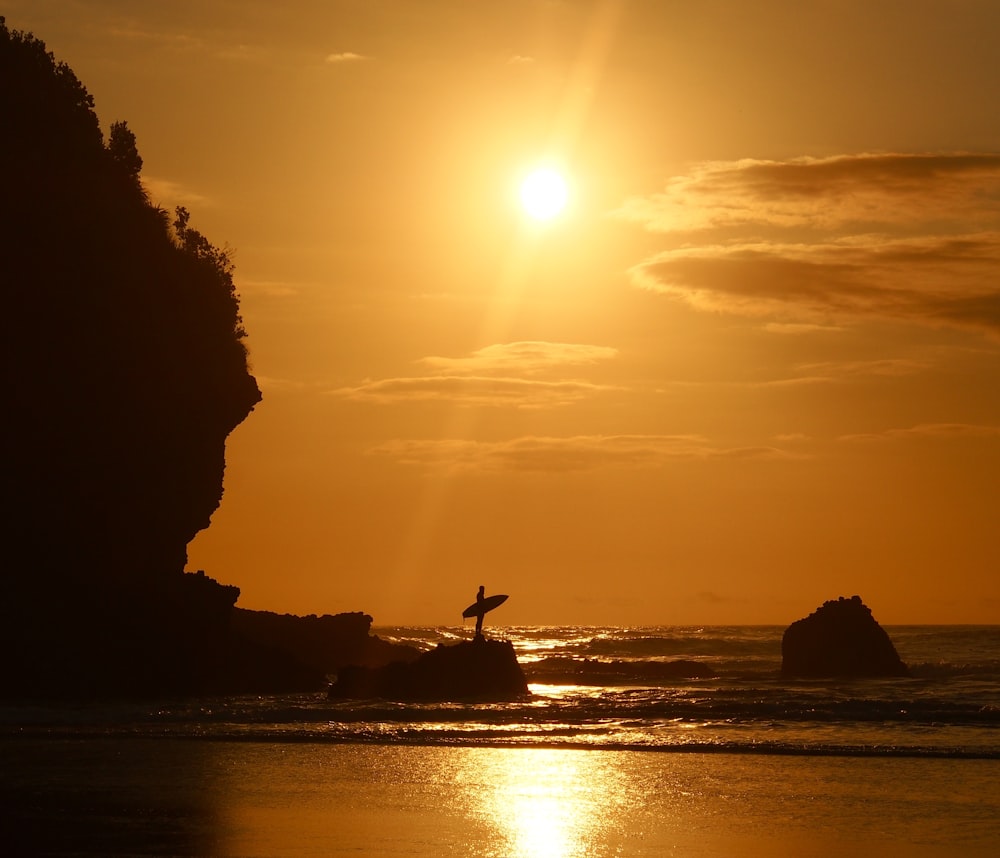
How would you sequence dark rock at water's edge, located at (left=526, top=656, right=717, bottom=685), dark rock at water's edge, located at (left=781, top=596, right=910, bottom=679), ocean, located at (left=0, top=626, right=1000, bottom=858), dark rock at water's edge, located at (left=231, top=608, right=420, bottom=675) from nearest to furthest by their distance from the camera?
ocean, located at (left=0, top=626, right=1000, bottom=858) < dark rock at water's edge, located at (left=781, top=596, right=910, bottom=679) < dark rock at water's edge, located at (left=526, top=656, right=717, bottom=685) < dark rock at water's edge, located at (left=231, top=608, right=420, bottom=675)

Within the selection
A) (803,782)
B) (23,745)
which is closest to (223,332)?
(23,745)

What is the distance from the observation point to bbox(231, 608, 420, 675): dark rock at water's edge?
64812 mm

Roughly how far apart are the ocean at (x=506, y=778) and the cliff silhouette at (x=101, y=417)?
13.6ft

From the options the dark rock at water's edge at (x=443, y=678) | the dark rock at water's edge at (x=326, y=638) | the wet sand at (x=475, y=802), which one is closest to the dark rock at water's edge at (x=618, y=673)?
the dark rock at water's edge at (x=326, y=638)

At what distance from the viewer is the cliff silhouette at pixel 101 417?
43188mm

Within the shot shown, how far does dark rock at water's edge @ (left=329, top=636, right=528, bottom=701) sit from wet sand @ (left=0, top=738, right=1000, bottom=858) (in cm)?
1316

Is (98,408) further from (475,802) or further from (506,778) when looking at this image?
(475,802)

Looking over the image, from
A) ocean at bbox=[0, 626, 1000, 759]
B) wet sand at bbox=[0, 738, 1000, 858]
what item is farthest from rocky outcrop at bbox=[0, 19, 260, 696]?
wet sand at bbox=[0, 738, 1000, 858]

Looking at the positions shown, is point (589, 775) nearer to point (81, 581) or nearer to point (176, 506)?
point (81, 581)

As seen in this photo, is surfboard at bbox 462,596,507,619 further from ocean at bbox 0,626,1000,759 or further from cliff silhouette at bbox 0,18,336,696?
cliff silhouette at bbox 0,18,336,696

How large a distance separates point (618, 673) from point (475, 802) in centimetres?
4470

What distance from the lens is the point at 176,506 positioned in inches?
1992

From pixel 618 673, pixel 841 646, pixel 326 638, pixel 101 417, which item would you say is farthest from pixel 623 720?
pixel 326 638

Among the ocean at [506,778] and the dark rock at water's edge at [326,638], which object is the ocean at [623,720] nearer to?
the ocean at [506,778]
